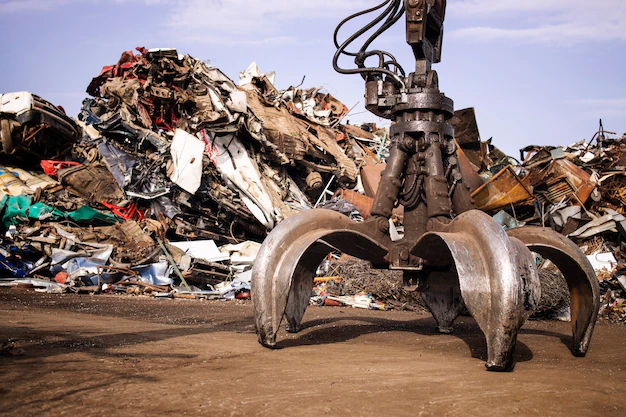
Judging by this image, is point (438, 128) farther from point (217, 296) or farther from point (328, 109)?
point (328, 109)

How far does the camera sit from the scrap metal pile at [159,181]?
11234mm

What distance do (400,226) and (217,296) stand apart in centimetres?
432

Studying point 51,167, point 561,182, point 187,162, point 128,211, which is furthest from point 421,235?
point 51,167

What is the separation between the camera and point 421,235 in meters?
5.07

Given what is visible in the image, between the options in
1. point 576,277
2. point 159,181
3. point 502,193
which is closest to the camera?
point 576,277

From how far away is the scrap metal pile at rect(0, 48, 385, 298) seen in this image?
11234mm

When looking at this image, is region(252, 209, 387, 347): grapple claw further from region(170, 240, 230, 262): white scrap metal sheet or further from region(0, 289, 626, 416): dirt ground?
region(170, 240, 230, 262): white scrap metal sheet

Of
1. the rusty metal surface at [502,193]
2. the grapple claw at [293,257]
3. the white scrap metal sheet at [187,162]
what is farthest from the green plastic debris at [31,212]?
the grapple claw at [293,257]

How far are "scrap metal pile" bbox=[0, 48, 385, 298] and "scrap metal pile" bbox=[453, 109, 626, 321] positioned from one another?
340 cm

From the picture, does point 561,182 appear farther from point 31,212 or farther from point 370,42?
point 31,212

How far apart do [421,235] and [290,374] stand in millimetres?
2097

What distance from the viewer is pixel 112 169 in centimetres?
1399

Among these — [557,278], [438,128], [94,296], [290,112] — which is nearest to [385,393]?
[438,128]

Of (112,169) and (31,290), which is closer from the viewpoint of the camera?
(31,290)
